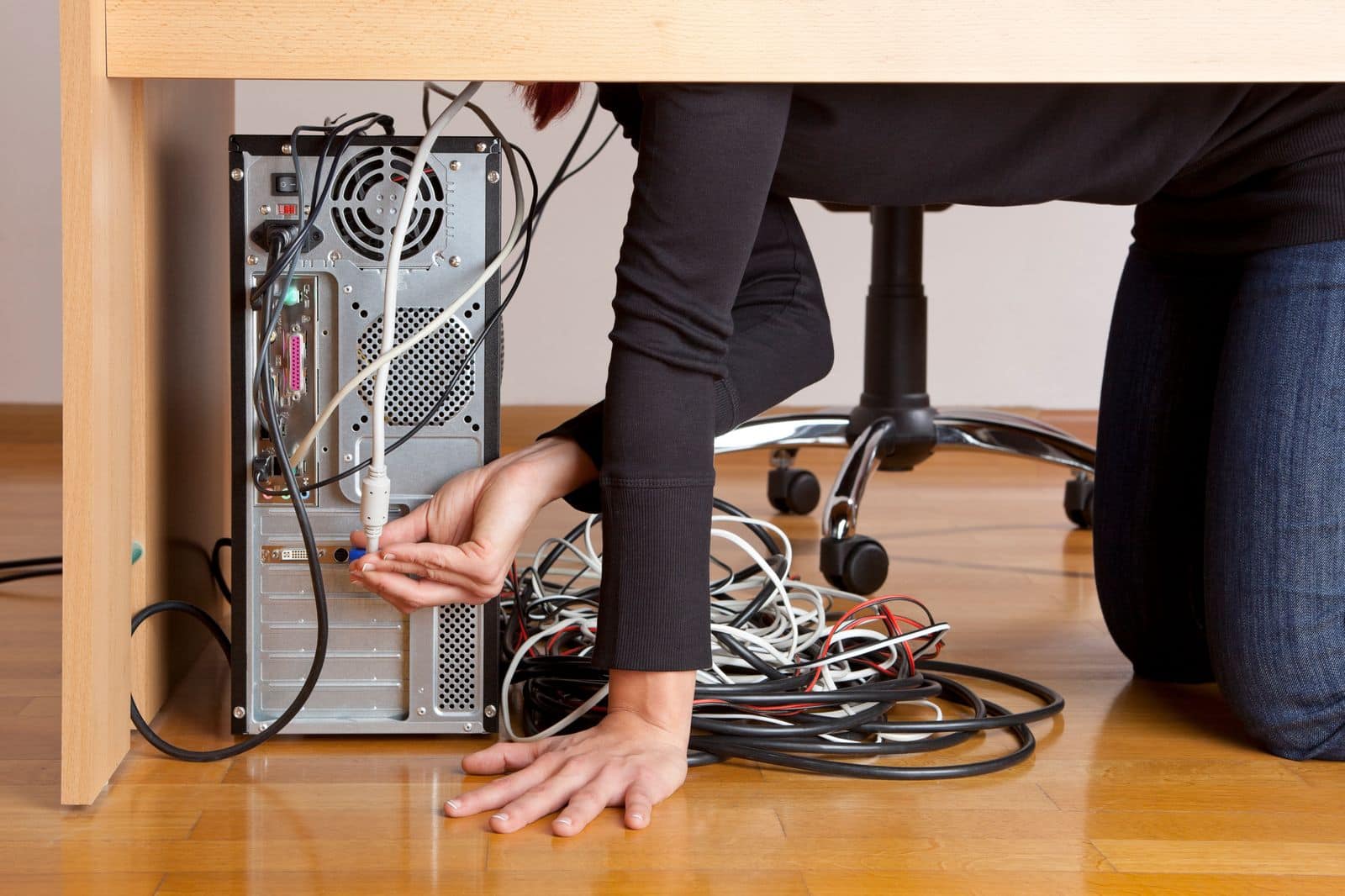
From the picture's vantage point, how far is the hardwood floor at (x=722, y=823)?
0.79 m

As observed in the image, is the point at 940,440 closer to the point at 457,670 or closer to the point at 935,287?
the point at 935,287

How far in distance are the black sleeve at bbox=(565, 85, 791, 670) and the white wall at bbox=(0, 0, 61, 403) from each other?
5.95 ft

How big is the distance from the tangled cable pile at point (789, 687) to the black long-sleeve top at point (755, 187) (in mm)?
141

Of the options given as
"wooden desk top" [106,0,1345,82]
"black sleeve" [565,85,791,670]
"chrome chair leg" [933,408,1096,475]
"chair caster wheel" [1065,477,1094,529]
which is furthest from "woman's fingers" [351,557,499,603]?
"chair caster wheel" [1065,477,1094,529]

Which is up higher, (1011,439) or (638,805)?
(1011,439)

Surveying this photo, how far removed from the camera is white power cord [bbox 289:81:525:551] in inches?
37.0

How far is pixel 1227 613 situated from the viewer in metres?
1.03

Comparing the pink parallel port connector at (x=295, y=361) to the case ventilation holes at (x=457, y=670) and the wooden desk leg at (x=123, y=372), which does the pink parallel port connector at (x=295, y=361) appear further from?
the case ventilation holes at (x=457, y=670)

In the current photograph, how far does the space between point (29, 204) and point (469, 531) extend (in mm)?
1789

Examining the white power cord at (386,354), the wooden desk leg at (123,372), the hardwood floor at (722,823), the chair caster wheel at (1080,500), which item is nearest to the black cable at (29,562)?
the hardwood floor at (722,823)

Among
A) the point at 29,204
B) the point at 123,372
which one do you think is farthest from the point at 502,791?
the point at 29,204

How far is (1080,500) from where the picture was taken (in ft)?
6.24

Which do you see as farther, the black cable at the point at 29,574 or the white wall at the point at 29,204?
the white wall at the point at 29,204

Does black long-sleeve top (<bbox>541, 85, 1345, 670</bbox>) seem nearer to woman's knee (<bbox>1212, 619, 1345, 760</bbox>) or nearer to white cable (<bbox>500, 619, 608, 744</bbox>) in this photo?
white cable (<bbox>500, 619, 608, 744</bbox>)
